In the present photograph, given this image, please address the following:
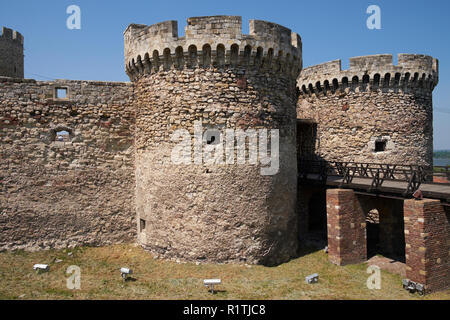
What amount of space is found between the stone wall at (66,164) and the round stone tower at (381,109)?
1023cm

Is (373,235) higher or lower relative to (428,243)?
lower

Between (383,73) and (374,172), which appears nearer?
(374,172)

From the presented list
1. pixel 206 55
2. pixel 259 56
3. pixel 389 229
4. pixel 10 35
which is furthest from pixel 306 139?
pixel 10 35

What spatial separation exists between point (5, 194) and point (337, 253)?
39.0 feet

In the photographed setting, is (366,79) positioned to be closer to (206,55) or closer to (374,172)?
(374,172)

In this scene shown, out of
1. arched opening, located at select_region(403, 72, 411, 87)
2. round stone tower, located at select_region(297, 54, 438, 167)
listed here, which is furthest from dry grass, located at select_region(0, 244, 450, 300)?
arched opening, located at select_region(403, 72, 411, 87)

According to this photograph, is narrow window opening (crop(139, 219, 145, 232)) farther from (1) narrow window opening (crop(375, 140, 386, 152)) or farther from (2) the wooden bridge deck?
(1) narrow window opening (crop(375, 140, 386, 152))

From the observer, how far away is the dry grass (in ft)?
29.2

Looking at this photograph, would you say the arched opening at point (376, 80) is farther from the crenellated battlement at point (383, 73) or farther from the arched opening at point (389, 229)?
the arched opening at point (389, 229)

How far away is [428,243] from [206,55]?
8.60m

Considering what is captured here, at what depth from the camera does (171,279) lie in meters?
9.78

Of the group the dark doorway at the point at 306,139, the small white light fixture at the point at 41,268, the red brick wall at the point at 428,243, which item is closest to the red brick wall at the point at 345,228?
the red brick wall at the point at 428,243

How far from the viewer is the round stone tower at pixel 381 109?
16.1 meters

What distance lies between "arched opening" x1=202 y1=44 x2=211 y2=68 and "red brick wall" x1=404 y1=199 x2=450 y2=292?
24.2 ft
